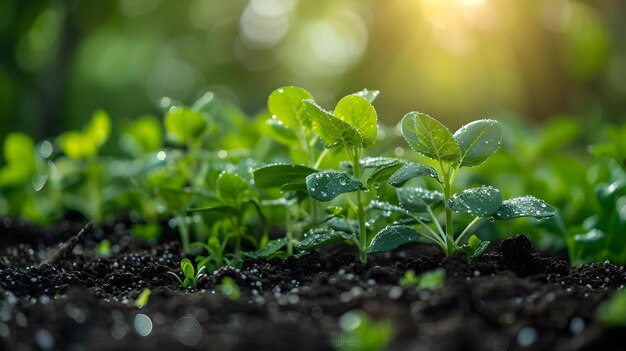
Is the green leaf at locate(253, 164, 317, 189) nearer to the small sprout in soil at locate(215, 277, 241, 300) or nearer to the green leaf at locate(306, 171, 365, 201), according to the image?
the green leaf at locate(306, 171, 365, 201)

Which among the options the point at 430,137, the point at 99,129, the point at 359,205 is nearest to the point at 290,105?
the point at 359,205

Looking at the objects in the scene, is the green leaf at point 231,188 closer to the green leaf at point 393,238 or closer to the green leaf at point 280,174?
the green leaf at point 280,174

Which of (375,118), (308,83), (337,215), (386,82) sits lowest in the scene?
(308,83)

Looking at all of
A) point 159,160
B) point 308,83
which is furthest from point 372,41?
point 159,160

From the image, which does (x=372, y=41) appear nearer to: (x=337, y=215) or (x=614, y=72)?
(x=614, y=72)

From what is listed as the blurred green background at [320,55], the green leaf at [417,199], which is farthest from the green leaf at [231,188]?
the blurred green background at [320,55]
